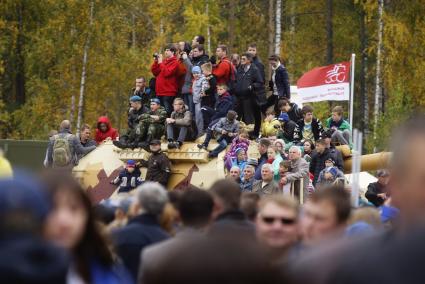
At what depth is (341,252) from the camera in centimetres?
533

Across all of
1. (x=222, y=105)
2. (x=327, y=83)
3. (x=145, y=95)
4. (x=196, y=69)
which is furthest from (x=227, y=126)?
(x=327, y=83)

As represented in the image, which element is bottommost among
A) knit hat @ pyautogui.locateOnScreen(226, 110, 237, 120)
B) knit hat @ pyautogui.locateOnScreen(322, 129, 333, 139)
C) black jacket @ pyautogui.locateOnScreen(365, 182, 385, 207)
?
black jacket @ pyautogui.locateOnScreen(365, 182, 385, 207)

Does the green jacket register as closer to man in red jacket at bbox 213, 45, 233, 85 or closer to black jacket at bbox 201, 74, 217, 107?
black jacket at bbox 201, 74, 217, 107

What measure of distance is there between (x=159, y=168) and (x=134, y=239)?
1299 centimetres

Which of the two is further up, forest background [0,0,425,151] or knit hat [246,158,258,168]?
forest background [0,0,425,151]

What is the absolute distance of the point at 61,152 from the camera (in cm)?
2417

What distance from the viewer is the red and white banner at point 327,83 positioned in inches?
1128

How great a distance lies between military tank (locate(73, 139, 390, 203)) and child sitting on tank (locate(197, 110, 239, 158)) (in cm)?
10

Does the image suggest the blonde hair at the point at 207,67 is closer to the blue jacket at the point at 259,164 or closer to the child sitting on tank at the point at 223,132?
the child sitting on tank at the point at 223,132

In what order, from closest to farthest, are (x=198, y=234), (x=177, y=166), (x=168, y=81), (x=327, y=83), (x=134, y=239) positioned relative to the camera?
(x=198, y=234)
(x=134, y=239)
(x=177, y=166)
(x=168, y=81)
(x=327, y=83)

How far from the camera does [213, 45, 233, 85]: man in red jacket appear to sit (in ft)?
78.1

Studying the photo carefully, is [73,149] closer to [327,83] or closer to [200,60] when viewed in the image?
[200,60]

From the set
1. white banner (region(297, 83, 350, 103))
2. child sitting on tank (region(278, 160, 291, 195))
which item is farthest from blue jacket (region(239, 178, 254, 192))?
white banner (region(297, 83, 350, 103))

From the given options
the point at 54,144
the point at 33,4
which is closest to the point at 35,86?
the point at 33,4
